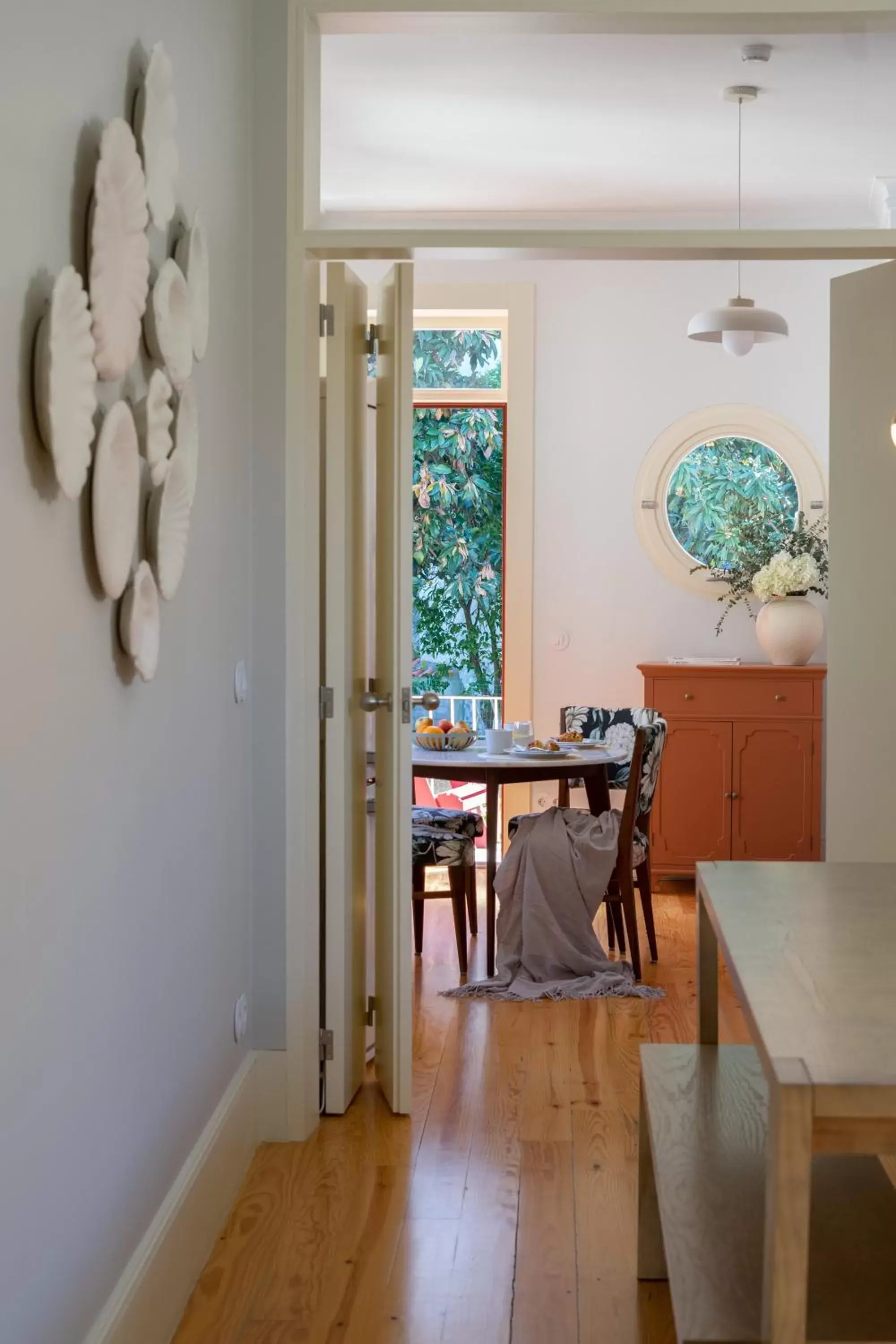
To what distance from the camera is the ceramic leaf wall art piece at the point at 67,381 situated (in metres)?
1.70

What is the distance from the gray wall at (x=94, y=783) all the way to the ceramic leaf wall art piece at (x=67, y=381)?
0.08 ft

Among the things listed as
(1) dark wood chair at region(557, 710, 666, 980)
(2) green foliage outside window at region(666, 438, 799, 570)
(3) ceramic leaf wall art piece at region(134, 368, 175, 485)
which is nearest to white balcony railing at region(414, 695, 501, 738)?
(2) green foliage outside window at region(666, 438, 799, 570)

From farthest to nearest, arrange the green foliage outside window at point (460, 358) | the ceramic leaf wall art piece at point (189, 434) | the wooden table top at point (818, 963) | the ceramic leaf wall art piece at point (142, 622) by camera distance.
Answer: the green foliage outside window at point (460, 358) < the ceramic leaf wall art piece at point (189, 434) < the ceramic leaf wall art piece at point (142, 622) < the wooden table top at point (818, 963)

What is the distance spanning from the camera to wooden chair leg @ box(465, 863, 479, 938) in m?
5.16

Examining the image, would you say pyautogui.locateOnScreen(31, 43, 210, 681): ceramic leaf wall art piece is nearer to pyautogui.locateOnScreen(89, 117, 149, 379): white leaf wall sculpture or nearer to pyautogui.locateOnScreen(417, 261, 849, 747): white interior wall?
pyautogui.locateOnScreen(89, 117, 149, 379): white leaf wall sculpture

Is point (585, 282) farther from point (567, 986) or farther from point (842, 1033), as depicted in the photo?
point (842, 1033)

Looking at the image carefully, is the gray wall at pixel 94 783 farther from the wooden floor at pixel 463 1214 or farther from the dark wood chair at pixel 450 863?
the dark wood chair at pixel 450 863

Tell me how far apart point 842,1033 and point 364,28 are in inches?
110

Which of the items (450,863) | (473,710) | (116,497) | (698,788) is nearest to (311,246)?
(116,497)

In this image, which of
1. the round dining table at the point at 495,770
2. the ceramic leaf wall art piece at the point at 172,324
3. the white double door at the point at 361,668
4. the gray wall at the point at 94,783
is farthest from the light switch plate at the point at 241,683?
the round dining table at the point at 495,770

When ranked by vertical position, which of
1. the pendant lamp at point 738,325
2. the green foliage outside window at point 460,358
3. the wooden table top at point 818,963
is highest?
the green foliage outside window at point 460,358

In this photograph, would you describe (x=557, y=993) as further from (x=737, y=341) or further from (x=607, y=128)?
(x=607, y=128)

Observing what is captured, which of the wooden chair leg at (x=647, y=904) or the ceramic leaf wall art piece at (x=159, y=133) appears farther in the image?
the wooden chair leg at (x=647, y=904)

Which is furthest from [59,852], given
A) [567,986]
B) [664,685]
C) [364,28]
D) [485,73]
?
[664,685]
